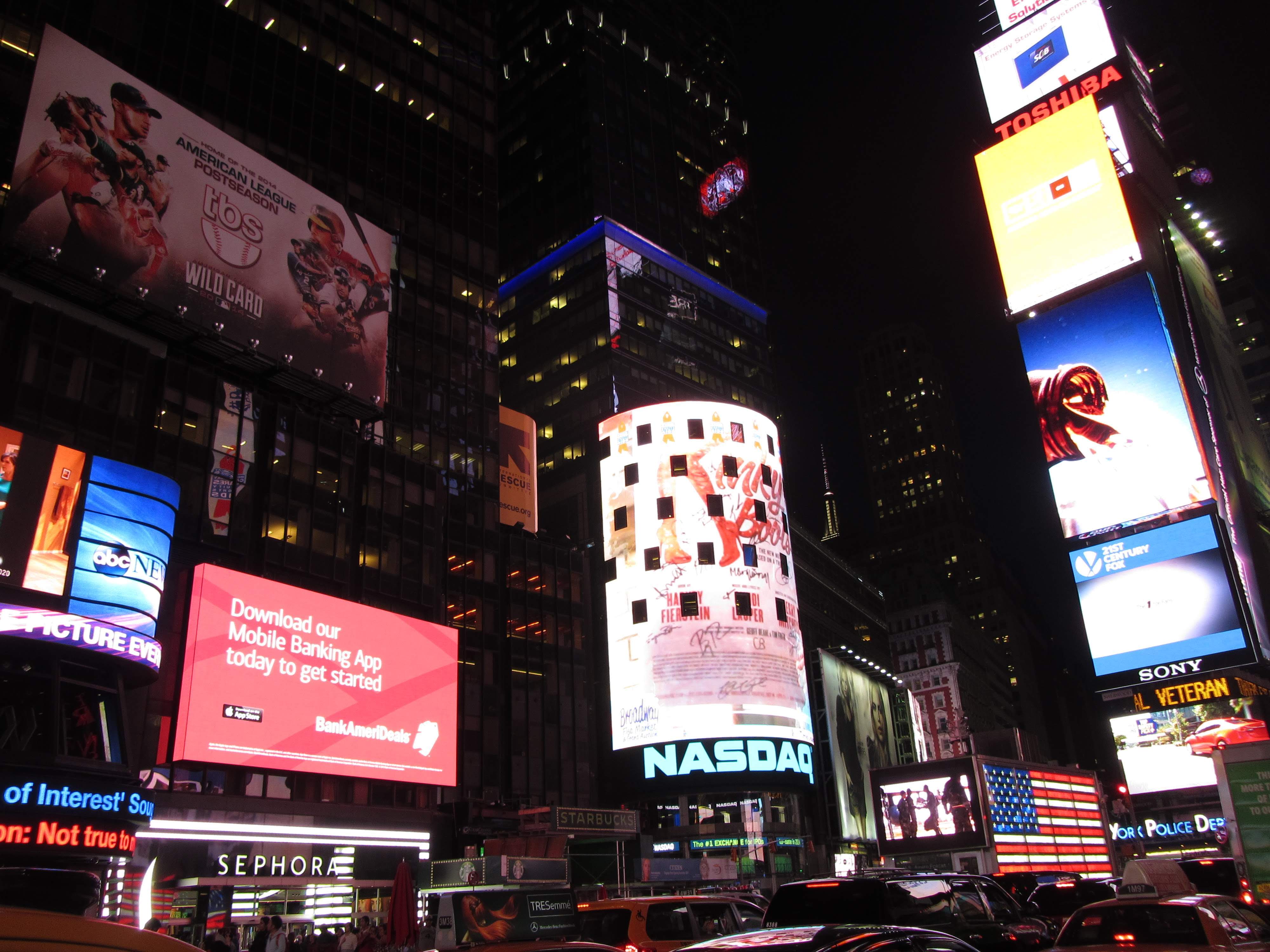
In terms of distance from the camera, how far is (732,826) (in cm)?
6656

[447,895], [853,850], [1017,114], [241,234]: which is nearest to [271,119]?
[241,234]

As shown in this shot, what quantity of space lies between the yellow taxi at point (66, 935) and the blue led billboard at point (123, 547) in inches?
1108

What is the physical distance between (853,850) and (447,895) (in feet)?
210

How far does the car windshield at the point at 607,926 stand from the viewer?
550 inches

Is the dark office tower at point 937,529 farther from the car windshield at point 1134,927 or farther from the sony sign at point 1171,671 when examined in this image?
the car windshield at point 1134,927

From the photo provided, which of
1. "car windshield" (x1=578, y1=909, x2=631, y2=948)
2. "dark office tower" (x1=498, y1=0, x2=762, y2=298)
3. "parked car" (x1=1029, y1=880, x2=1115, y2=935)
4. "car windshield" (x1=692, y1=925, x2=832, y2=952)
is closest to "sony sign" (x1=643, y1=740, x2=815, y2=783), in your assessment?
"parked car" (x1=1029, y1=880, x2=1115, y2=935)

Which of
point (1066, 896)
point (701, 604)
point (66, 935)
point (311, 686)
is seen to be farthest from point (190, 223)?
point (66, 935)

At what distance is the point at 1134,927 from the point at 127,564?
2758 cm

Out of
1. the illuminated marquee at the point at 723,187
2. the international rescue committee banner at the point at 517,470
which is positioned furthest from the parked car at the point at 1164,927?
the illuminated marquee at the point at 723,187

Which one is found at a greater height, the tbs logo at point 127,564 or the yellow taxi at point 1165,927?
the tbs logo at point 127,564

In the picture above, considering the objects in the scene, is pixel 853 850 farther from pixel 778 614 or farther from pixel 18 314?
pixel 18 314

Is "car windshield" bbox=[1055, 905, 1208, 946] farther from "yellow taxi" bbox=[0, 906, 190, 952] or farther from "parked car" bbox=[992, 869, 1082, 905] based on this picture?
"parked car" bbox=[992, 869, 1082, 905]

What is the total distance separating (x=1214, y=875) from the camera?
2375 centimetres

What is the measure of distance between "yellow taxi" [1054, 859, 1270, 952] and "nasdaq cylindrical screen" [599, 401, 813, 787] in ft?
137
